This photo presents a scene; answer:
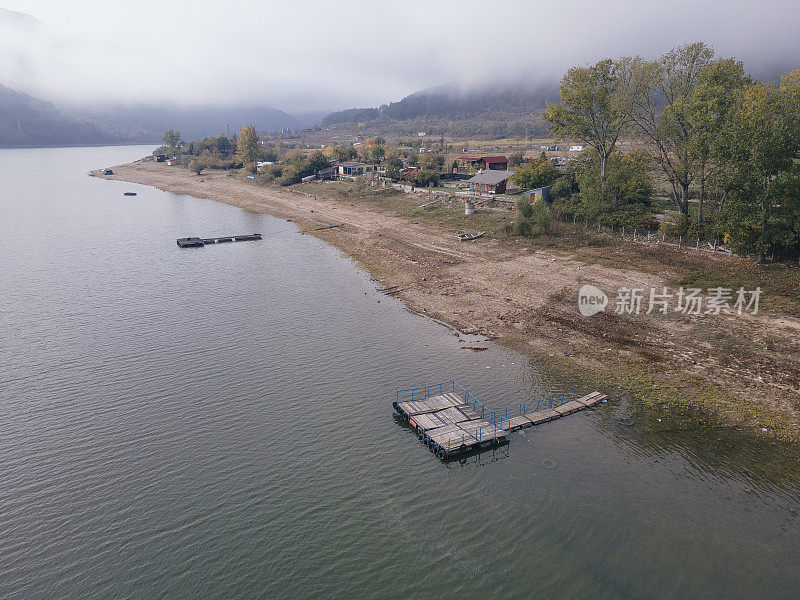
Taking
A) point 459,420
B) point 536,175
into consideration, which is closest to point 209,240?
point 536,175

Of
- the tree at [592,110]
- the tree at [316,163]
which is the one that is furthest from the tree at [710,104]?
the tree at [316,163]

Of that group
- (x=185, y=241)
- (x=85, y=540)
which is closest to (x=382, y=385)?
(x=85, y=540)

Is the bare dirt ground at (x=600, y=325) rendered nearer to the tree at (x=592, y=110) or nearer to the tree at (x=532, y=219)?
the tree at (x=532, y=219)

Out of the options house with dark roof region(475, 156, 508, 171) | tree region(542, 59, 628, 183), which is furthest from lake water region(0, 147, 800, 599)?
house with dark roof region(475, 156, 508, 171)

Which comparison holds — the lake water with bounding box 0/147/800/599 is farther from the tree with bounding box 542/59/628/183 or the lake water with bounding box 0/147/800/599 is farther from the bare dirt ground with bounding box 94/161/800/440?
the tree with bounding box 542/59/628/183

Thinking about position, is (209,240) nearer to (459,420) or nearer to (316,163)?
(316,163)
